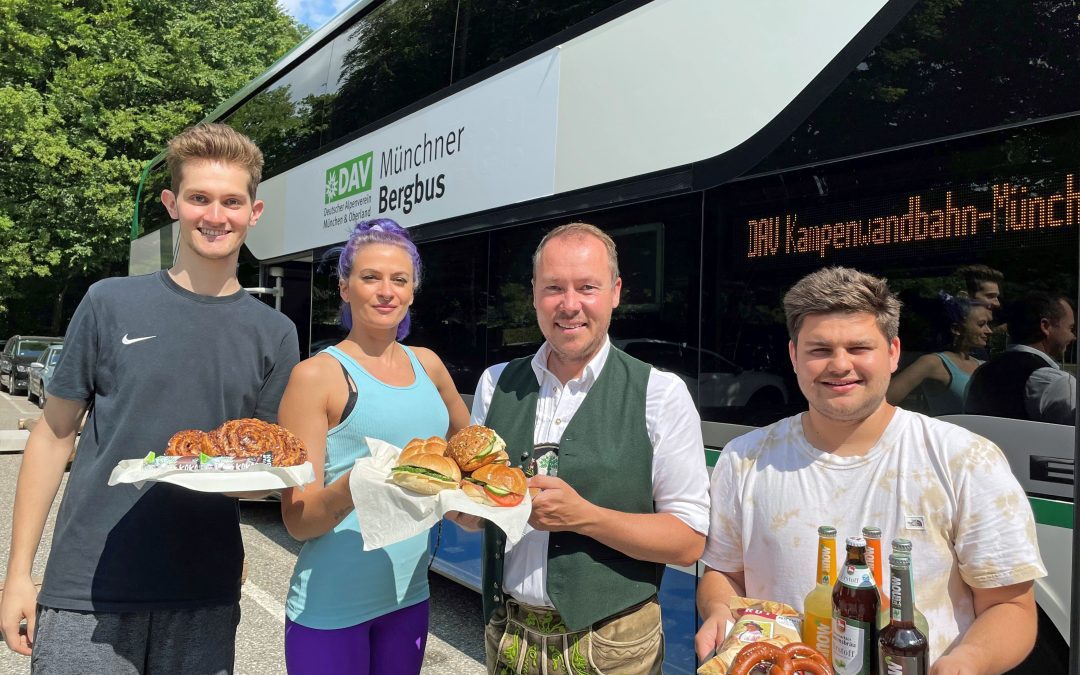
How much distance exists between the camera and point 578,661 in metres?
1.89

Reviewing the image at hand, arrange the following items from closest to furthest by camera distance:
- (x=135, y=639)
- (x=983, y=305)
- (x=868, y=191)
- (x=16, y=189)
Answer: (x=135, y=639) < (x=983, y=305) < (x=868, y=191) < (x=16, y=189)

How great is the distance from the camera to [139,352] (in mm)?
1924

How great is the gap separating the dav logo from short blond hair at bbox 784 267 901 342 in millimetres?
4552

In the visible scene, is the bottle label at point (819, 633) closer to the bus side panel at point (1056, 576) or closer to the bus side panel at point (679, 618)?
the bus side panel at point (1056, 576)

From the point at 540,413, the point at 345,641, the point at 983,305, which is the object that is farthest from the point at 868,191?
the point at 345,641

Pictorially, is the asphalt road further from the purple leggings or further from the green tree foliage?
the green tree foliage

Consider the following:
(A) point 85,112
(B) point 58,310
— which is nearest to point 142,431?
(A) point 85,112

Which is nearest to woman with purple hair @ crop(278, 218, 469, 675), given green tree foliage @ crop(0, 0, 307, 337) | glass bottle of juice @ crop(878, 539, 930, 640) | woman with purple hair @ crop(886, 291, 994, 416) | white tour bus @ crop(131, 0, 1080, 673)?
white tour bus @ crop(131, 0, 1080, 673)

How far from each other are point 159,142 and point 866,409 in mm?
27241

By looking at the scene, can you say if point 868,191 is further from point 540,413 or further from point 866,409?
point 540,413

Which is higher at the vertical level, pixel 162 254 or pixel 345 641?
pixel 162 254

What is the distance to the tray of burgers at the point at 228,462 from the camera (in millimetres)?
1753

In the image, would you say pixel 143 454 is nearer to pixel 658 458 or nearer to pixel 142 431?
pixel 142 431

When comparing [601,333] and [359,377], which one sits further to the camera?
[359,377]
